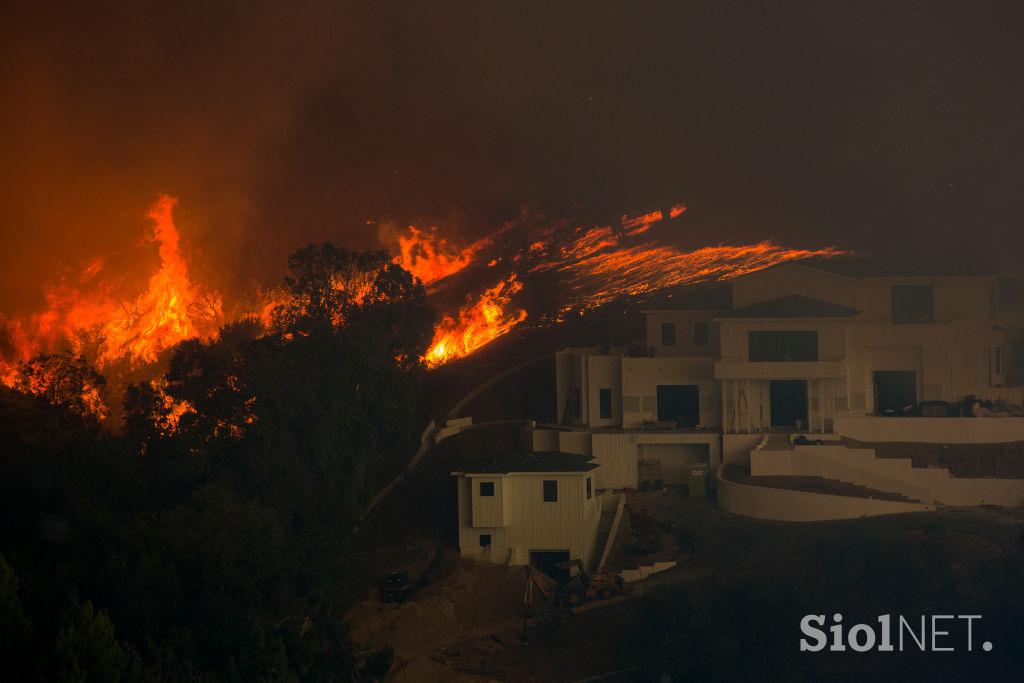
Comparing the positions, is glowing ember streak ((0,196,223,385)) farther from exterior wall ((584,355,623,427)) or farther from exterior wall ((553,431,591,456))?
exterior wall ((553,431,591,456))

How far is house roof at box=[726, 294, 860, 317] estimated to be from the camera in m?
50.9

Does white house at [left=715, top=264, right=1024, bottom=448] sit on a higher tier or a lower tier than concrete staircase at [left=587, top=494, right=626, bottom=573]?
higher

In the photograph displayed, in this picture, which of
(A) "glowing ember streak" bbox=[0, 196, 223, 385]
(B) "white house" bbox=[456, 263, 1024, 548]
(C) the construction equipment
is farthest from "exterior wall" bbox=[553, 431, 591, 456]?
(A) "glowing ember streak" bbox=[0, 196, 223, 385]

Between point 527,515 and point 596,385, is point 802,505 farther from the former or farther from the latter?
point 596,385

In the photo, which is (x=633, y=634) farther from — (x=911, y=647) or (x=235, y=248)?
(x=235, y=248)

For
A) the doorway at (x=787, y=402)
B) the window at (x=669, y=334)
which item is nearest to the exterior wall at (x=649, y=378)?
the doorway at (x=787, y=402)

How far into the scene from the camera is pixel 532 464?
46156 mm

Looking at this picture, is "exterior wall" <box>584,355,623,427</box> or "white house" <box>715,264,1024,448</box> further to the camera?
"exterior wall" <box>584,355,623,427</box>

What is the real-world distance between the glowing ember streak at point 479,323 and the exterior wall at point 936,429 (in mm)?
26336

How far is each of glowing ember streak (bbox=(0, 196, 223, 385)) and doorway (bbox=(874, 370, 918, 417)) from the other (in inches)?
A: 1438

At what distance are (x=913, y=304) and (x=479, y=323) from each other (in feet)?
89.9

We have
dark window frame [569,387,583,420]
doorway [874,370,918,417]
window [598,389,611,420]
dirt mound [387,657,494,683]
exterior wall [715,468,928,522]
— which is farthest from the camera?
dark window frame [569,387,583,420]

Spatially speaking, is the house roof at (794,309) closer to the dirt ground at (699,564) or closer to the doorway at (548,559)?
the dirt ground at (699,564)

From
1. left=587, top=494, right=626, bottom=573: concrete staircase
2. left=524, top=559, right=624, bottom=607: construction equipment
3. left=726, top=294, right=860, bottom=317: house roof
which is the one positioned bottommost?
left=524, top=559, right=624, bottom=607: construction equipment
